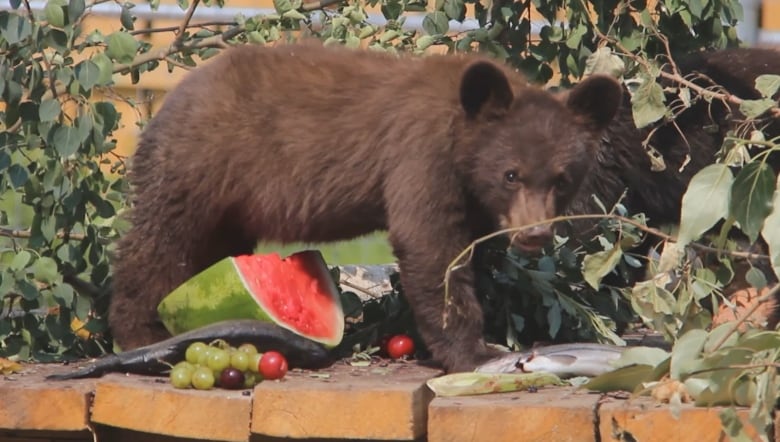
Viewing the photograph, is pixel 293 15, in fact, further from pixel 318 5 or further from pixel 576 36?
pixel 576 36

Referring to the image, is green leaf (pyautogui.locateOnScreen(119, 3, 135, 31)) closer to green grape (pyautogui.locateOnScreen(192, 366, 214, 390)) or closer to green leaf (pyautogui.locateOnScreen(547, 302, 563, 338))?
green grape (pyautogui.locateOnScreen(192, 366, 214, 390))

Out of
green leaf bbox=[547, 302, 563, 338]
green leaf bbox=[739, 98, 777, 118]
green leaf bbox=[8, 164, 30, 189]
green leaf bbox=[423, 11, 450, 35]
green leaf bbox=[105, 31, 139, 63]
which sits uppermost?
green leaf bbox=[105, 31, 139, 63]

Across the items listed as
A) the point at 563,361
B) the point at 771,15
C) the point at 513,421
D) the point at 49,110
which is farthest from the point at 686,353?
the point at 771,15

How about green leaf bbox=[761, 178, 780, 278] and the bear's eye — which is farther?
the bear's eye

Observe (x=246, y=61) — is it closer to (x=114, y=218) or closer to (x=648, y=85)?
(x=114, y=218)

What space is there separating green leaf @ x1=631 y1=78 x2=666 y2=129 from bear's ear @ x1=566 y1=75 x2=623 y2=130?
0.16 metres

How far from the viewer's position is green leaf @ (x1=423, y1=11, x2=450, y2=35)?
6.44 m

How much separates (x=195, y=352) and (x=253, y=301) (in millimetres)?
618

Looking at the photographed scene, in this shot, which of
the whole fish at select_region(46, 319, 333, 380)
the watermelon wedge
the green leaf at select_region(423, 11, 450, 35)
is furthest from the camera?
the green leaf at select_region(423, 11, 450, 35)

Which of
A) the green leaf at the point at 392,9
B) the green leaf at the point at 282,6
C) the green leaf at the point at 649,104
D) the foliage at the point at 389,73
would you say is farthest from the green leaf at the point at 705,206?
the green leaf at the point at 282,6

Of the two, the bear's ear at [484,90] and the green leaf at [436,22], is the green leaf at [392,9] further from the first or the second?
the bear's ear at [484,90]

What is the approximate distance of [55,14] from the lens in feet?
17.9

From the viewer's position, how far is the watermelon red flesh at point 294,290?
5.62 metres

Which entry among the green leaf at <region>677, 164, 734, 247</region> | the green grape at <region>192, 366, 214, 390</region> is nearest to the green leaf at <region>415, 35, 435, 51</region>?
the green grape at <region>192, 366, 214, 390</region>
